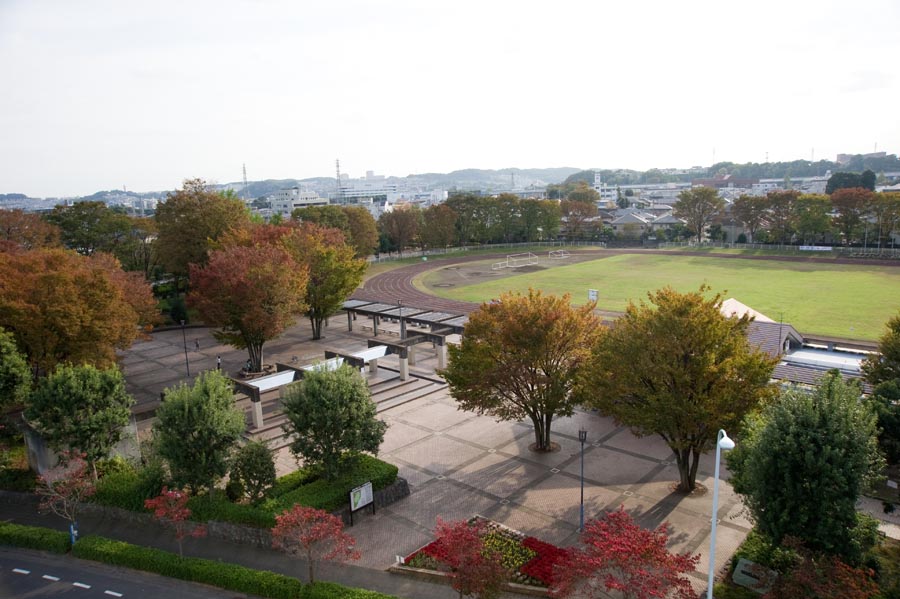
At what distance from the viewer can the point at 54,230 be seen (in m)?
50.8

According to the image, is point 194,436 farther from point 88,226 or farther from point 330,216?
point 330,216

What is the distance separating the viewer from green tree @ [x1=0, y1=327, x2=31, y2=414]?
2284cm

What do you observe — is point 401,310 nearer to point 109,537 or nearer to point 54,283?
point 54,283

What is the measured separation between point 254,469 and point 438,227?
77.8 meters

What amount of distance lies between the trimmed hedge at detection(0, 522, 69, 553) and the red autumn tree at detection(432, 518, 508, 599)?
13.4 m

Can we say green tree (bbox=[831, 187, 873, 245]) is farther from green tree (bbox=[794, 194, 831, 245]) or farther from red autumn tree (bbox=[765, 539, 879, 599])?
red autumn tree (bbox=[765, 539, 879, 599])

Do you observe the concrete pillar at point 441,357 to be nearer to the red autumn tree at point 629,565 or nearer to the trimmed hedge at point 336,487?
the trimmed hedge at point 336,487

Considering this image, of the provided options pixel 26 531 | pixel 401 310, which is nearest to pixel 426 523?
pixel 26 531

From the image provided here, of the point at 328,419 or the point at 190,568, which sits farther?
the point at 328,419

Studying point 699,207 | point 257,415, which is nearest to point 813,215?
point 699,207

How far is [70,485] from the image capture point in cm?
1898

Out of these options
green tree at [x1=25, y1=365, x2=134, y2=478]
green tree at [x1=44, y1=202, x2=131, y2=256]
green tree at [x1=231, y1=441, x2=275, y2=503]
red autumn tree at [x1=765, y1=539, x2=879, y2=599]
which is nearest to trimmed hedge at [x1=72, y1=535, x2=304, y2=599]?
green tree at [x1=231, y1=441, x2=275, y2=503]

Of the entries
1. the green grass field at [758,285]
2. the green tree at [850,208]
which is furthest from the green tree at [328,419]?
the green tree at [850,208]

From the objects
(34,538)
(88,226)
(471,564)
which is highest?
(88,226)
